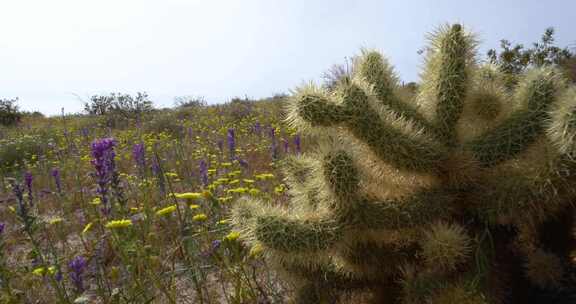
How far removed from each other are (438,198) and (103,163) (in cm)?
198

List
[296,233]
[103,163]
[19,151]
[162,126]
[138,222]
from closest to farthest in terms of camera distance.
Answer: [296,233] → [103,163] → [138,222] → [19,151] → [162,126]

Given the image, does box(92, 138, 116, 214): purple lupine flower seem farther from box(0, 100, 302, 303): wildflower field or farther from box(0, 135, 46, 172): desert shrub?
box(0, 135, 46, 172): desert shrub

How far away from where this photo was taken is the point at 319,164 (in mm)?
1583

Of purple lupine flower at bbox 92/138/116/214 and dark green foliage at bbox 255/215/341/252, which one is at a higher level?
purple lupine flower at bbox 92/138/116/214

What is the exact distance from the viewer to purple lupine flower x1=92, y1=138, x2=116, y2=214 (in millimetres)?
2309

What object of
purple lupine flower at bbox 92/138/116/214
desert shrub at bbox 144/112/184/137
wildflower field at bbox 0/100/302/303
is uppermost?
desert shrub at bbox 144/112/184/137

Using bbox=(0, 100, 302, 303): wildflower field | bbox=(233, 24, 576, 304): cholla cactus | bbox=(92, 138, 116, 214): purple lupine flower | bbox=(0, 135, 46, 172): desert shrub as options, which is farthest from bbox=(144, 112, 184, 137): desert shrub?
bbox=(233, 24, 576, 304): cholla cactus

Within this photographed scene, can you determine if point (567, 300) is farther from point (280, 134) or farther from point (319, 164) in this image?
point (280, 134)

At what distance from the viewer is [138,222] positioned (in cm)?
349

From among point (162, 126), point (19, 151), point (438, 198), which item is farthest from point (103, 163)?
point (162, 126)

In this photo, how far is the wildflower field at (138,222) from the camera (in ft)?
7.03

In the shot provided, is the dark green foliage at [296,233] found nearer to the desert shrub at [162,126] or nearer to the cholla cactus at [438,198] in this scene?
the cholla cactus at [438,198]

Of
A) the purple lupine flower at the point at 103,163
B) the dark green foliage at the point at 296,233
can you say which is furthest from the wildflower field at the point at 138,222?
the dark green foliage at the point at 296,233

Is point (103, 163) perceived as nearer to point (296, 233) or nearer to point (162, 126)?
point (296, 233)
